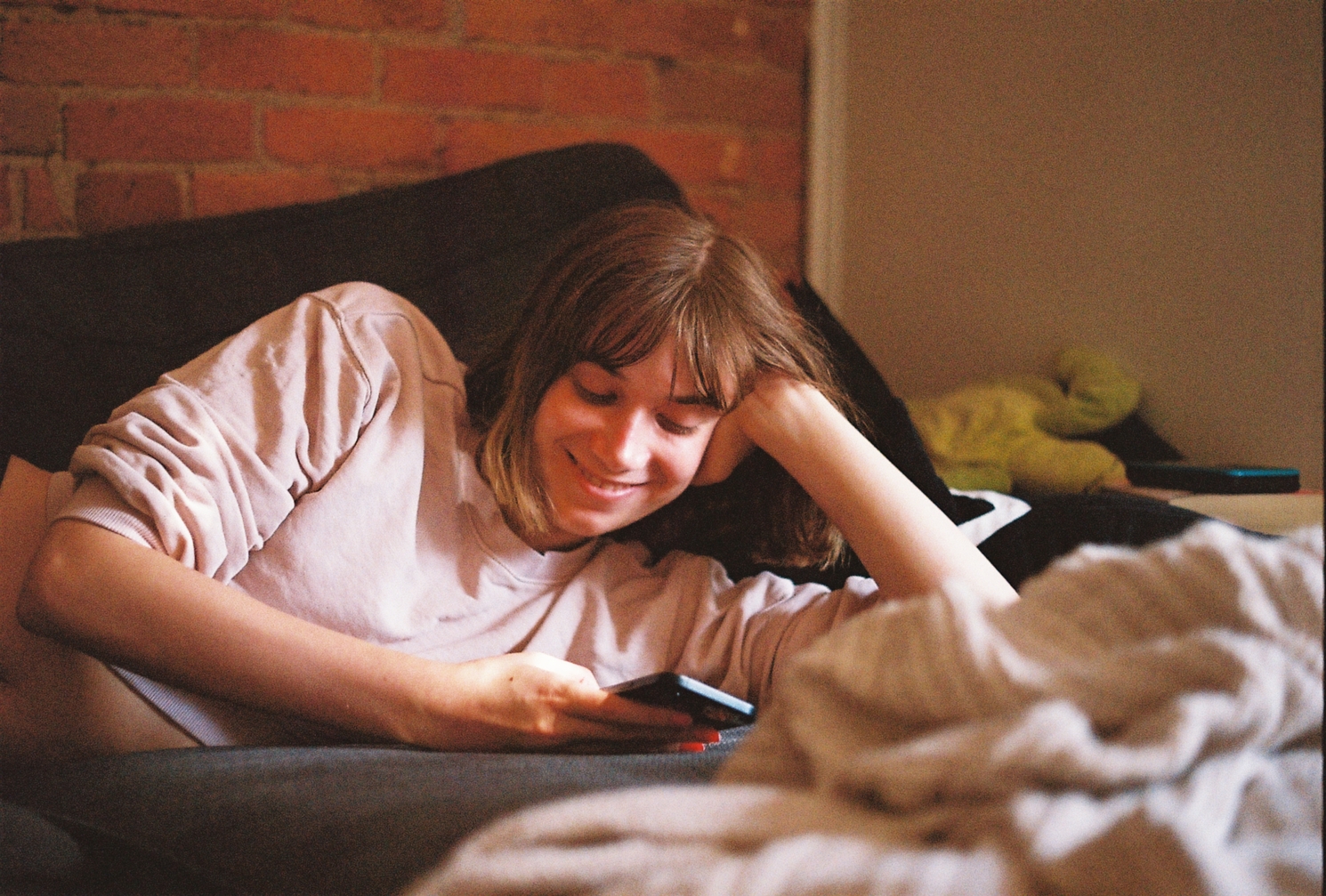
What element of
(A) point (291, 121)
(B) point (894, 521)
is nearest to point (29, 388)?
(A) point (291, 121)

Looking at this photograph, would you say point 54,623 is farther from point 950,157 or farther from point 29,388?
point 950,157

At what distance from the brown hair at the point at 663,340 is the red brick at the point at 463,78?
62 centimetres

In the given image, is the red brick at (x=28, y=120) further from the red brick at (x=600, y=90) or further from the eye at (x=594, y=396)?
the eye at (x=594, y=396)

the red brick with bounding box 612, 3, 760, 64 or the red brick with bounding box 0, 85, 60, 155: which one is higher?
the red brick with bounding box 612, 3, 760, 64

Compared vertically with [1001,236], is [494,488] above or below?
below

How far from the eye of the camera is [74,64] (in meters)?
1.33

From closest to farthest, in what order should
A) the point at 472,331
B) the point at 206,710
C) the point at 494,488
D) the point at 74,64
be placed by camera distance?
the point at 206,710 → the point at 494,488 → the point at 472,331 → the point at 74,64

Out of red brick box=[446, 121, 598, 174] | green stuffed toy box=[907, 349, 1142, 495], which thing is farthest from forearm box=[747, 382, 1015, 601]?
red brick box=[446, 121, 598, 174]

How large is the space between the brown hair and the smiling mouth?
1.9 inches

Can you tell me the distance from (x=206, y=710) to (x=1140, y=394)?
50.1 inches

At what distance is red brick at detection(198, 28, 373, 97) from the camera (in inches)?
54.7

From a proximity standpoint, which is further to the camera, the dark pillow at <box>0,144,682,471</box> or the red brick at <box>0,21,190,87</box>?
the red brick at <box>0,21,190,87</box>

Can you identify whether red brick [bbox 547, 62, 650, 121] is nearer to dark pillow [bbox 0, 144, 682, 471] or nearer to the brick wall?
the brick wall

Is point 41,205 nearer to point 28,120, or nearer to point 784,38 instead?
point 28,120
